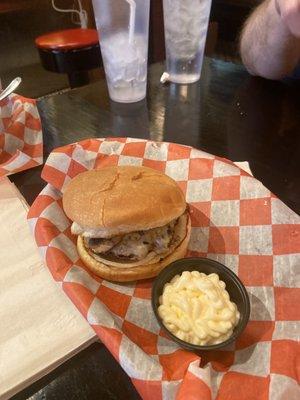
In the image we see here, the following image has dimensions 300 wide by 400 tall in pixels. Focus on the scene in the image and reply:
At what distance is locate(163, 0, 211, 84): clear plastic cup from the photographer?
1.83 meters

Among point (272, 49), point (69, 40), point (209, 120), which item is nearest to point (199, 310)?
point (209, 120)

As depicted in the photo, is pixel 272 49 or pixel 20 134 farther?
pixel 272 49

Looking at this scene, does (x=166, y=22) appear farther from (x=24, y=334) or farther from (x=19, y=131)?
(x=24, y=334)

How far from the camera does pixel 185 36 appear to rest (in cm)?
194

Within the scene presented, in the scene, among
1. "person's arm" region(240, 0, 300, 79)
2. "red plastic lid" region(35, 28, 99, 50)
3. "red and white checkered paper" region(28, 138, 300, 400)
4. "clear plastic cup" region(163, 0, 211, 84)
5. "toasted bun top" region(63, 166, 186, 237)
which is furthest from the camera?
"red plastic lid" region(35, 28, 99, 50)

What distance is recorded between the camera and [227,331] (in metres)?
0.89

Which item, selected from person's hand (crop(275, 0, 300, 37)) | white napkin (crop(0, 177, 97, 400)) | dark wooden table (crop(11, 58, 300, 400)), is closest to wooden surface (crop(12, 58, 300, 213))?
dark wooden table (crop(11, 58, 300, 400))

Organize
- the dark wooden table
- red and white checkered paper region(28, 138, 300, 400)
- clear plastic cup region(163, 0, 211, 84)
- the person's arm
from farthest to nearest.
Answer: the person's arm < clear plastic cup region(163, 0, 211, 84) < the dark wooden table < red and white checkered paper region(28, 138, 300, 400)

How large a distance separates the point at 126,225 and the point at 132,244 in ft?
0.29

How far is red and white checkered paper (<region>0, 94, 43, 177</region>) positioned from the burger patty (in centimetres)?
55

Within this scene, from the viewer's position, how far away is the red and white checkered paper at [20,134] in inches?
58.7

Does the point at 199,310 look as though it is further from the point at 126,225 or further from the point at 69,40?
the point at 69,40

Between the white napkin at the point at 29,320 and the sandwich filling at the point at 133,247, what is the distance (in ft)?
0.55

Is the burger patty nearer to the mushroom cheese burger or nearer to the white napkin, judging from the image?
the mushroom cheese burger
